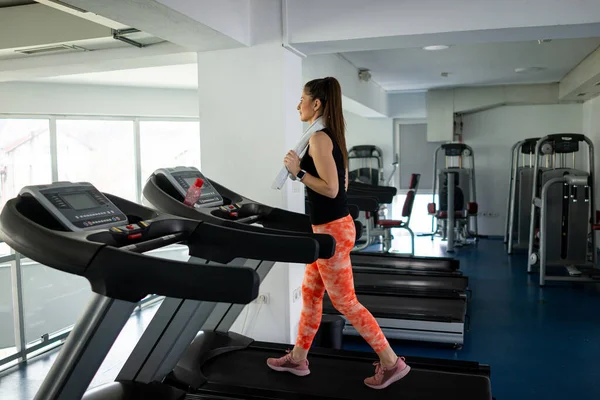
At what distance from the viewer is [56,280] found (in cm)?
455

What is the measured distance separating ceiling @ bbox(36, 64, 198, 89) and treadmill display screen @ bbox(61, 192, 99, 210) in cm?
378

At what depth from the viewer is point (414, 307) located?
4195mm

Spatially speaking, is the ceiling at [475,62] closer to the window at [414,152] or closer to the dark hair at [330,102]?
the window at [414,152]

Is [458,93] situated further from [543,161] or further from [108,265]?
[108,265]

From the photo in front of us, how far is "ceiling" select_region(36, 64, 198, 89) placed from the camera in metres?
5.75

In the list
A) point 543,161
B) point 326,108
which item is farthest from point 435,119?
point 326,108

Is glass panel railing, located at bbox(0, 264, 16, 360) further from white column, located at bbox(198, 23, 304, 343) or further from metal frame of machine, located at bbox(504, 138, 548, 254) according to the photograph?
metal frame of machine, located at bbox(504, 138, 548, 254)

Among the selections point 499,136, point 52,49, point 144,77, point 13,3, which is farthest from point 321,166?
point 499,136

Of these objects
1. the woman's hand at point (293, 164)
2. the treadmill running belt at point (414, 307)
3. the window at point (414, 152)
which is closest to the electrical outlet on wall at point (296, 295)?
the treadmill running belt at point (414, 307)

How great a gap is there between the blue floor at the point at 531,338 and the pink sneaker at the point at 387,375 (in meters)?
0.67

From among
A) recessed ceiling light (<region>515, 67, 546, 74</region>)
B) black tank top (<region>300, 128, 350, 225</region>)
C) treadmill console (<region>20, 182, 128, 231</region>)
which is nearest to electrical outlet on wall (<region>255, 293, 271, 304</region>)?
black tank top (<region>300, 128, 350, 225</region>)

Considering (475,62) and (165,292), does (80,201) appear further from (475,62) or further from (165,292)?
(475,62)

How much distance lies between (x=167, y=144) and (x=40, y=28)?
4.16 meters

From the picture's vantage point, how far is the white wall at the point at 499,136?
8766mm
